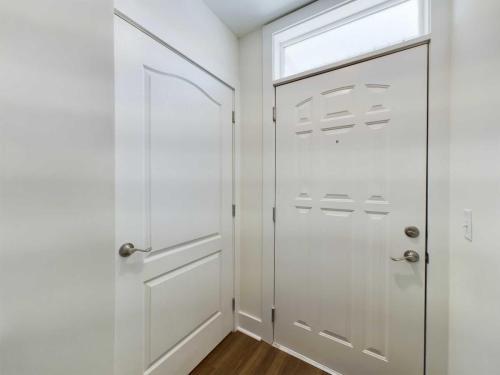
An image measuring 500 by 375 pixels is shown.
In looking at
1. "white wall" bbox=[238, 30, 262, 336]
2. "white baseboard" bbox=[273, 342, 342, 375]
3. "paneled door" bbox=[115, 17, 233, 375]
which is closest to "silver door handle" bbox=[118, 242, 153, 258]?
"paneled door" bbox=[115, 17, 233, 375]

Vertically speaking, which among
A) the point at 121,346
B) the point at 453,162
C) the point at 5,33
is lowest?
the point at 121,346

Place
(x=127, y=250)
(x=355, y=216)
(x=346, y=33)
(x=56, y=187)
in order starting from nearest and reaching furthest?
1. (x=56, y=187)
2. (x=127, y=250)
3. (x=355, y=216)
4. (x=346, y=33)

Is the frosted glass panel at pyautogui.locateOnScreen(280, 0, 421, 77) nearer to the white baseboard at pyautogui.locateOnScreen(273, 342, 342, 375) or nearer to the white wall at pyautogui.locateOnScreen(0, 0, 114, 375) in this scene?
the white wall at pyautogui.locateOnScreen(0, 0, 114, 375)

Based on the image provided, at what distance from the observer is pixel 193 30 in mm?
1282

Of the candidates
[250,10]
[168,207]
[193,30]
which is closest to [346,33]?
[250,10]

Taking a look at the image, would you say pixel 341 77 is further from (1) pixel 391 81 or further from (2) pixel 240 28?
(2) pixel 240 28

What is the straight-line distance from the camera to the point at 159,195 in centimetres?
108

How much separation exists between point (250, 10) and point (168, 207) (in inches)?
58.2

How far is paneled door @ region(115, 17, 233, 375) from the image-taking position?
94 centimetres

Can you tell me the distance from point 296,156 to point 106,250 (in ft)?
3.98

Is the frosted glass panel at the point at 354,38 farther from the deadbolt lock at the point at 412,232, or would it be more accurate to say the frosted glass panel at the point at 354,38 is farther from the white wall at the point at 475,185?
the deadbolt lock at the point at 412,232

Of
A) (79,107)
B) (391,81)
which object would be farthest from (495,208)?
(79,107)

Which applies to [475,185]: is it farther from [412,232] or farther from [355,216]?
[355,216]

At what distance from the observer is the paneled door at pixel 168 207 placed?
938mm
